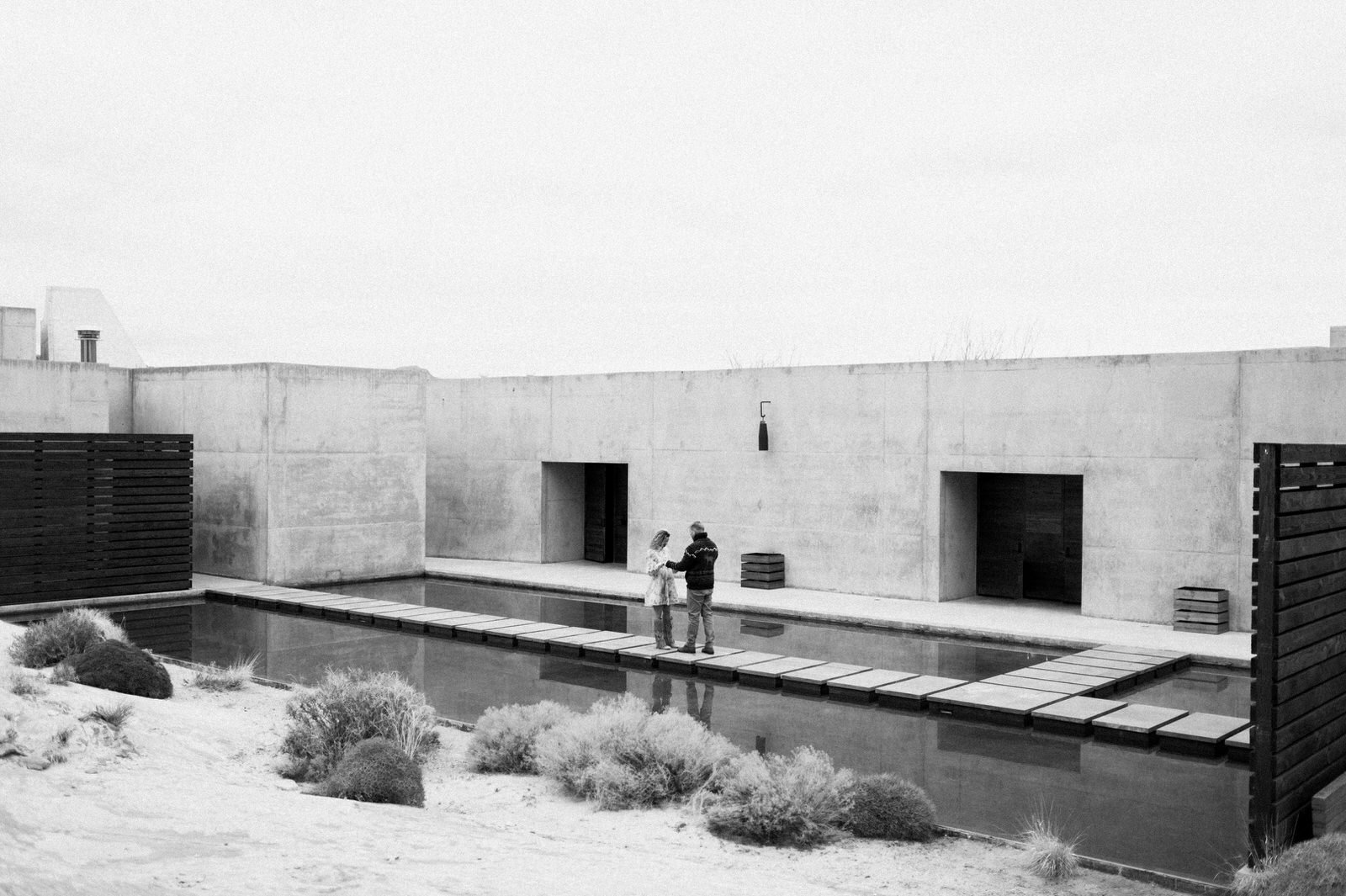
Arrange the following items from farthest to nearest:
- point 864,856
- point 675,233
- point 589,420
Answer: point 675,233 < point 589,420 < point 864,856

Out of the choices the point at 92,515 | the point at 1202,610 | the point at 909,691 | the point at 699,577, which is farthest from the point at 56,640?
the point at 1202,610

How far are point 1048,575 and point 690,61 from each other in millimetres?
11277

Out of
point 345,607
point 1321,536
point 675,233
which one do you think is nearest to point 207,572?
point 345,607

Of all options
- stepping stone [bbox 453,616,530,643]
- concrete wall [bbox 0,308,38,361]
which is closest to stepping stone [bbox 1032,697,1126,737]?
stepping stone [bbox 453,616,530,643]

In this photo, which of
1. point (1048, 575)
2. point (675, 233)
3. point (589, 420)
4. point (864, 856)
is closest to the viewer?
point (864, 856)

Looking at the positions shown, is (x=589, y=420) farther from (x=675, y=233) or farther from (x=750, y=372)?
(x=675, y=233)

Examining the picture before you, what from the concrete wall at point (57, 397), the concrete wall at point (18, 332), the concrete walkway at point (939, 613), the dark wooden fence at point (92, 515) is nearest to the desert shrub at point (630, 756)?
the concrete walkway at point (939, 613)

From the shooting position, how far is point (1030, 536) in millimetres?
17141

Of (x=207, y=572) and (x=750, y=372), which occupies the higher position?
(x=750, y=372)

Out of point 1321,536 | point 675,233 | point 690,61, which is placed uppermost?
point 675,233

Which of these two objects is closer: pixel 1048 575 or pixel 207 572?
pixel 1048 575

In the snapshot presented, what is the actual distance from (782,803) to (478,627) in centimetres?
759

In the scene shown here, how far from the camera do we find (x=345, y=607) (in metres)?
15.3

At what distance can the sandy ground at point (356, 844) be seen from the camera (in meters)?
5.05
